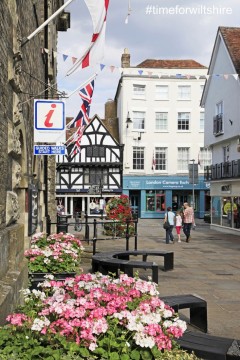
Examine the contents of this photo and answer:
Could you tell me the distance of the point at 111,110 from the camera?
4972 cm

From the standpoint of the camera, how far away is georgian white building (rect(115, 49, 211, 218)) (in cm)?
4331

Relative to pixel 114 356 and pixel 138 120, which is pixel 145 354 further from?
pixel 138 120

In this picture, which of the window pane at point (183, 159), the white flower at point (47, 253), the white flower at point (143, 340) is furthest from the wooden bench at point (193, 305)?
the window pane at point (183, 159)

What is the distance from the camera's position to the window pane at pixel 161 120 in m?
44.0

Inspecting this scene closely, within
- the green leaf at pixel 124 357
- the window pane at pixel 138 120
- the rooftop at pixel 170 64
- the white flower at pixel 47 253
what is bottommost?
the green leaf at pixel 124 357

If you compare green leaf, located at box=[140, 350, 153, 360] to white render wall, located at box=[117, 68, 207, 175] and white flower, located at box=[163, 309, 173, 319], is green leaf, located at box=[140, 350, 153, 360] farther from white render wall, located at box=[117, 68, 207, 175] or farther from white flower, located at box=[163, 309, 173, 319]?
white render wall, located at box=[117, 68, 207, 175]

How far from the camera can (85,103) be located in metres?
18.8

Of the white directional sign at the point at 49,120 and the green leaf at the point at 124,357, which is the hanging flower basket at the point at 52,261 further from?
the green leaf at the point at 124,357

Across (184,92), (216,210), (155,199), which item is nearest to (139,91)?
(184,92)

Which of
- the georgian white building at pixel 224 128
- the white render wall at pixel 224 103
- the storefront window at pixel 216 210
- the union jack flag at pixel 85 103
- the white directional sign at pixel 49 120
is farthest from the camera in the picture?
the storefront window at pixel 216 210

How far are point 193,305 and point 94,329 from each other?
3.12 meters

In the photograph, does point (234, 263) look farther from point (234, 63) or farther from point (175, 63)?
point (175, 63)

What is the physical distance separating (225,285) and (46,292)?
650 cm

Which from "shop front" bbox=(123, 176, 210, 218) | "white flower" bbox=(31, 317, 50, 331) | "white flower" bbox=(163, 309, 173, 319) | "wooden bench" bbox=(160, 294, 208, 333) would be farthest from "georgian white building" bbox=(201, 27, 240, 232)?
"white flower" bbox=(31, 317, 50, 331)
